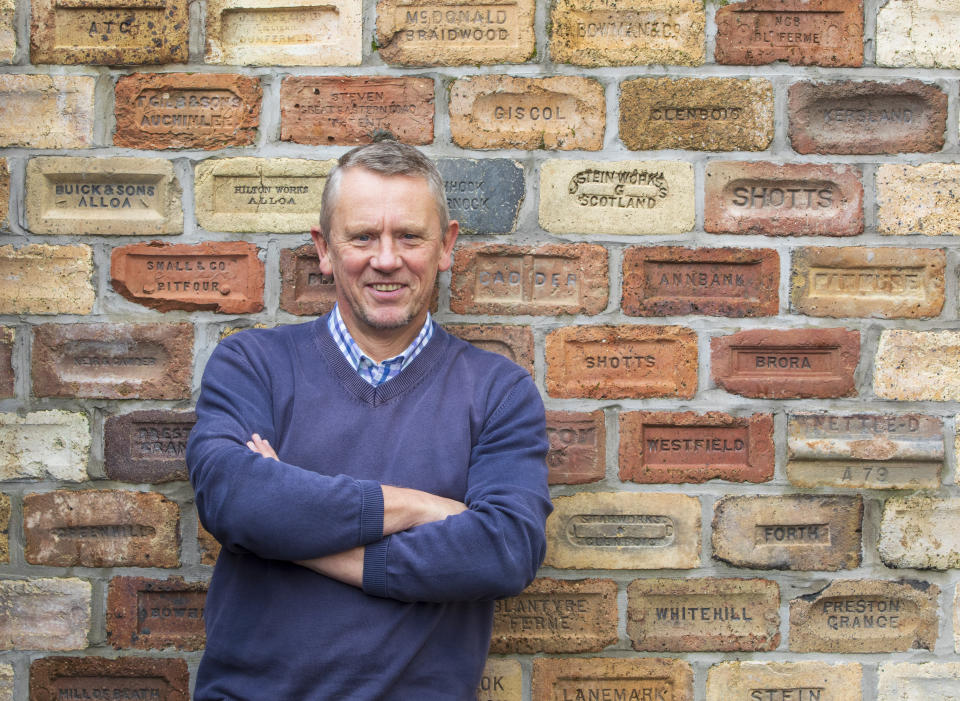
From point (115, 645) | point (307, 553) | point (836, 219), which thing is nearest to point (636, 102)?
point (836, 219)

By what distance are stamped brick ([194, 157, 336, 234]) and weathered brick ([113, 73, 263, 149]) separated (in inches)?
2.2

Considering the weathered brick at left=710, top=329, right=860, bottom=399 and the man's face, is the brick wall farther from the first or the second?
the man's face

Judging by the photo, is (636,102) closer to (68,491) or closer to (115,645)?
(68,491)

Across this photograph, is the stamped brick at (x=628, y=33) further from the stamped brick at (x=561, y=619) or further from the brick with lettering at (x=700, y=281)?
the stamped brick at (x=561, y=619)

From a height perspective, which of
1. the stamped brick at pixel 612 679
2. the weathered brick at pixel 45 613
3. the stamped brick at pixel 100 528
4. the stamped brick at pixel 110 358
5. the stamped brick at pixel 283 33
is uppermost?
the stamped brick at pixel 283 33

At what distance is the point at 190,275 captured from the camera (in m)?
1.65

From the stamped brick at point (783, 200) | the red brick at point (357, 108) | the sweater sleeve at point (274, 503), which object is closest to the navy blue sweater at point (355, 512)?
the sweater sleeve at point (274, 503)

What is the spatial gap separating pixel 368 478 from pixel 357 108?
724 mm

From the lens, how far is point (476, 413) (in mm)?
1384

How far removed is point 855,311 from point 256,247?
44.9 inches

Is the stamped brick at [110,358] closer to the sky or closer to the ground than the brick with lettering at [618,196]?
closer to the ground

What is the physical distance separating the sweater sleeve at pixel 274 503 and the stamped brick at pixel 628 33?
0.92 m

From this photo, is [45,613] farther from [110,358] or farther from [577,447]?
[577,447]

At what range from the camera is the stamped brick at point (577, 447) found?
1.65 meters
